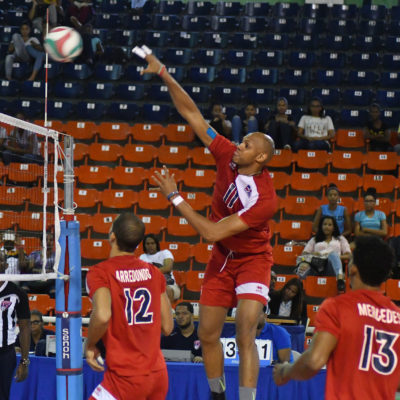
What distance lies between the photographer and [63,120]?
16.2 meters

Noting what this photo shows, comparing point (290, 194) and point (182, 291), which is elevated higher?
point (290, 194)

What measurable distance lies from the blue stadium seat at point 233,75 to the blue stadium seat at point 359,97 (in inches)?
91.8

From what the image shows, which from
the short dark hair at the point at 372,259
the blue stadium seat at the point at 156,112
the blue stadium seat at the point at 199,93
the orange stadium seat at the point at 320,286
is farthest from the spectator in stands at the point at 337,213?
the short dark hair at the point at 372,259

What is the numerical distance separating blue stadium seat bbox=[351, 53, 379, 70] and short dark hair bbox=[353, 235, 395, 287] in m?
14.0

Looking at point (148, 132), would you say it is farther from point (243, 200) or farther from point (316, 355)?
point (316, 355)

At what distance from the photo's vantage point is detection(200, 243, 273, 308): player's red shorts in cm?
546

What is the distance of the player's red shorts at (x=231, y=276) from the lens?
17.9ft

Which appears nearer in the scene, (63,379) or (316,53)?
(63,379)

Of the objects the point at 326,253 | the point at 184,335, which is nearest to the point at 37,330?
the point at 184,335

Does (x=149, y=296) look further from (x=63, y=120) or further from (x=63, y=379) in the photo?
(x=63, y=120)

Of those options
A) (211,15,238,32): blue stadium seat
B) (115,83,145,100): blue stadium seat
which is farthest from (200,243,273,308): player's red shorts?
(211,15,238,32): blue stadium seat

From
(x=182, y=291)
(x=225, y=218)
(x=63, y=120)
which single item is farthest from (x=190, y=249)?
(x=225, y=218)

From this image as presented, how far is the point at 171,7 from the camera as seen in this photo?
19.3m

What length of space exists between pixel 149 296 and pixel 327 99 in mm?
12185
